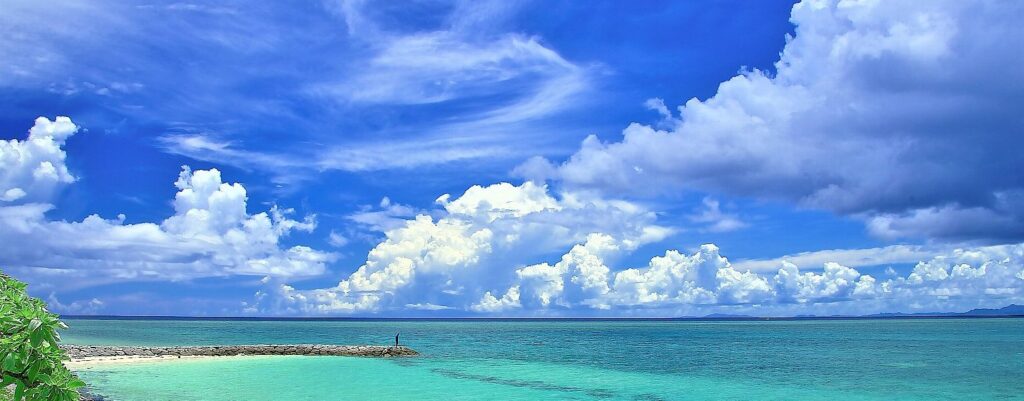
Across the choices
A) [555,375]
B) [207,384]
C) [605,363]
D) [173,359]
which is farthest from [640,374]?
[173,359]

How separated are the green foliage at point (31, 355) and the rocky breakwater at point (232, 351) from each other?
2718 inches

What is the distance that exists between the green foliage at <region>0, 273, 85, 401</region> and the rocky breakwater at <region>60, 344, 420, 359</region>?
6905 centimetres

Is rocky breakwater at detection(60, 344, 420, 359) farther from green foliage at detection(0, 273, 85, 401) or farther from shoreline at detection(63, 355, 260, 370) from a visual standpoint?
green foliage at detection(0, 273, 85, 401)

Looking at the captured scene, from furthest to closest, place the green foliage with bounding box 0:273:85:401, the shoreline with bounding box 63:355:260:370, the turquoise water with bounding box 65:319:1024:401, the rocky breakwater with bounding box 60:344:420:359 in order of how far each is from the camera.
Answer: the rocky breakwater with bounding box 60:344:420:359 → the shoreline with bounding box 63:355:260:370 → the turquoise water with bounding box 65:319:1024:401 → the green foliage with bounding box 0:273:85:401

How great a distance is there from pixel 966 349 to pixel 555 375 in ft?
231

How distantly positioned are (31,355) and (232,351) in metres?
75.8

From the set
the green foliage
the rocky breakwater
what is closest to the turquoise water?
the rocky breakwater

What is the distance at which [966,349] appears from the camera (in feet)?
315

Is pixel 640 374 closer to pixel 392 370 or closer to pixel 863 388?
pixel 863 388

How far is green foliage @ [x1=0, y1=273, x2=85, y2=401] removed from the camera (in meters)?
5.82

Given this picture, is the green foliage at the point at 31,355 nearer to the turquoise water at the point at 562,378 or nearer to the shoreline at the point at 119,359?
the turquoise water at the point at 562,378

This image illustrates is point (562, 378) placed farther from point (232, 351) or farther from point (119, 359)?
point (119, 359)

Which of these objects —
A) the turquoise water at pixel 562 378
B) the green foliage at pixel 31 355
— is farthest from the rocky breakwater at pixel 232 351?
the green foliage at pixel 31 355

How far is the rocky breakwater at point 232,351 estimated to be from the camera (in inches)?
2692
